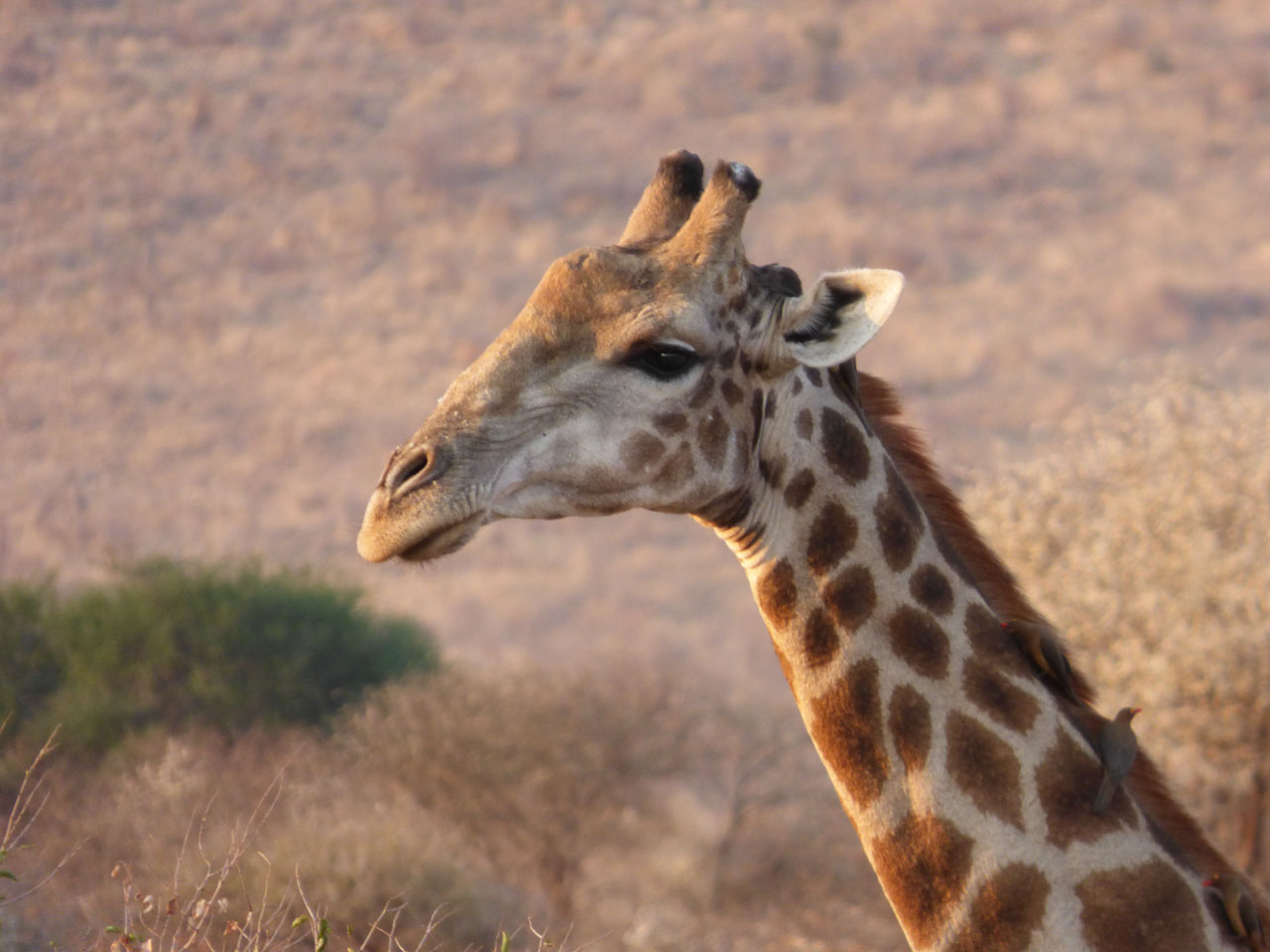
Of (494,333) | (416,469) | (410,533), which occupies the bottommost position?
(494,333)

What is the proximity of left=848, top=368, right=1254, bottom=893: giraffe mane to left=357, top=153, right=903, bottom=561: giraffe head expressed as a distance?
37 cm

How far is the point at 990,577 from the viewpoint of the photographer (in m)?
4.43

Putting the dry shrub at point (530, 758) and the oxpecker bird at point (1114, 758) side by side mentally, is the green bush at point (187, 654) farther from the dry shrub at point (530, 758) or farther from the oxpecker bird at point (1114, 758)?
the oxpecker bird at point (1114, 758)

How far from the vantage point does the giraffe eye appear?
165 inches

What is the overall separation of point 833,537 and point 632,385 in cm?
71

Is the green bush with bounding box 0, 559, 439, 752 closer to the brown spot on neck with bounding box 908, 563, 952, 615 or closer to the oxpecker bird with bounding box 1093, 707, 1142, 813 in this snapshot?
the brown spot on neck with bounding box 908, 563, 952, 615

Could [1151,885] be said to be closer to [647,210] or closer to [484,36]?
[647,210]

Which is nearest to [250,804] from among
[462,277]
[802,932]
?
[802,932]

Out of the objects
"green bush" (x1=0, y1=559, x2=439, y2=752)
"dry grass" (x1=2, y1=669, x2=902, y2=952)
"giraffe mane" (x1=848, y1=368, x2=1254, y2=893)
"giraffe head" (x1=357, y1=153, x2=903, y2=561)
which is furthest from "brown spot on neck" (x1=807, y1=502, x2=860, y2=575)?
"green bush" (x1=0, y1=559, x2=439, y2=752)

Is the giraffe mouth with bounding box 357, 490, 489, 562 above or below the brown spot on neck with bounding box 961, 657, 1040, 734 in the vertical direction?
above

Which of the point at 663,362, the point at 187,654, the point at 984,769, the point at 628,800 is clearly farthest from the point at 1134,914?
the point at 187,654

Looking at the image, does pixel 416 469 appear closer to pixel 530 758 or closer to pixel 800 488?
pixel 800 488

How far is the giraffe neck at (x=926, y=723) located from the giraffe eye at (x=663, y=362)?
0.30 metres

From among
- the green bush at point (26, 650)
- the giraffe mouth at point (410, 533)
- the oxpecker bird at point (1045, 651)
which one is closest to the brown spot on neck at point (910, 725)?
the oxpecker bird at point (1045, 651)
